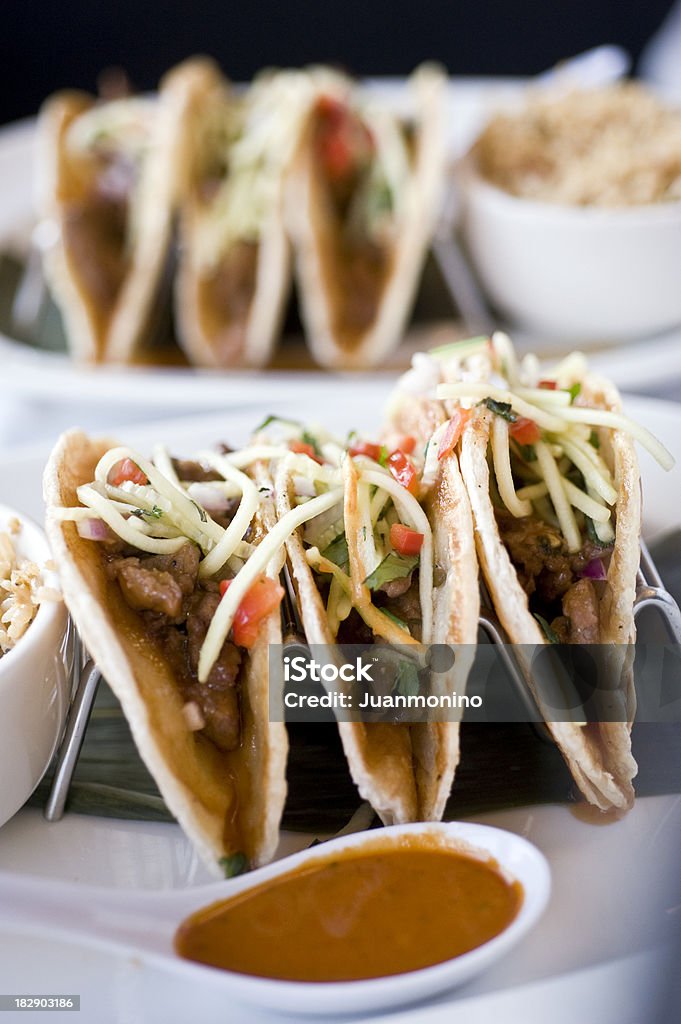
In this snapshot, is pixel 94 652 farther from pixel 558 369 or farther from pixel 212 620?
pixel 558 369

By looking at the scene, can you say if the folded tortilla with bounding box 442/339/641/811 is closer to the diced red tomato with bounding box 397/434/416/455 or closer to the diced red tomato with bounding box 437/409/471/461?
the diced red tomato with bounding box 437/409/471/461

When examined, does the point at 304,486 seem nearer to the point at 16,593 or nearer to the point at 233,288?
the point at 16,593

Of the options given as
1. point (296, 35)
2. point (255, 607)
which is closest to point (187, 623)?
point (255, 607)

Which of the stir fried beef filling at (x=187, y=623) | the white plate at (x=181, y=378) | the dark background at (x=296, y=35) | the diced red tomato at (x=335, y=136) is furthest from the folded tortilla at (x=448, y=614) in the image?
the dark background at (x=296, y=35)

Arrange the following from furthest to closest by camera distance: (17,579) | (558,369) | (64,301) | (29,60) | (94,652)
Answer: (29,60)
(64,301)
(558,369)
(17,579)
(94,652)

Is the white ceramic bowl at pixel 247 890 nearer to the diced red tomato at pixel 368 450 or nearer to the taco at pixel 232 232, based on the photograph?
the diced red tomato at pixel 368 450

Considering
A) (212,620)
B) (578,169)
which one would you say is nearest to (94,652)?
(212,620)
